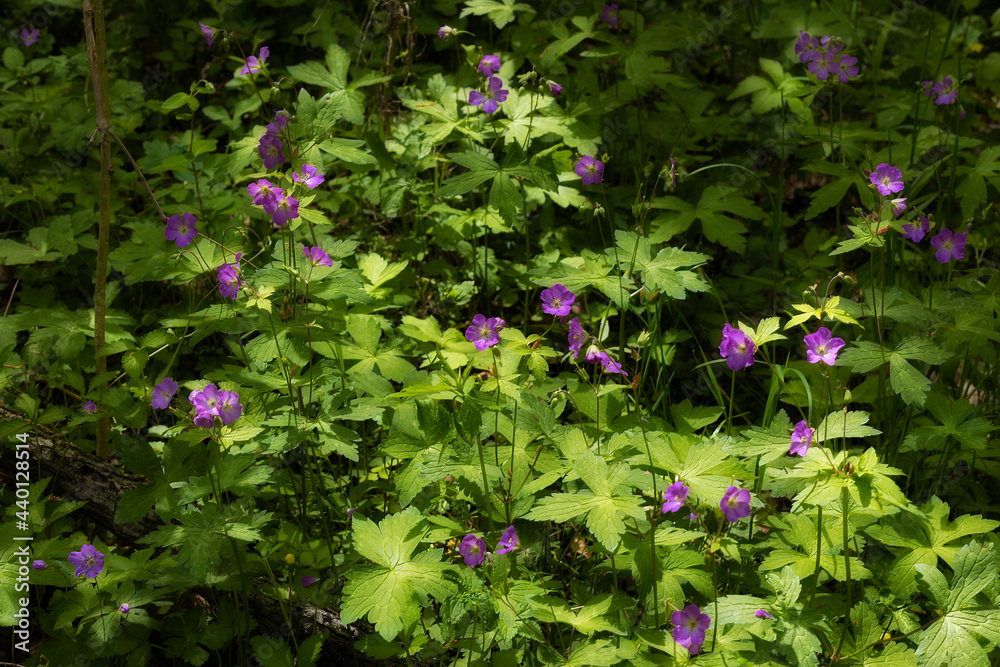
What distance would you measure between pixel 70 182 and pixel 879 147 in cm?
394

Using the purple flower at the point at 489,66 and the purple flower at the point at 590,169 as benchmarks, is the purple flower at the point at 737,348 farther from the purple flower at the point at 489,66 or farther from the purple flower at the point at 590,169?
the purple flower at the point at 489,66

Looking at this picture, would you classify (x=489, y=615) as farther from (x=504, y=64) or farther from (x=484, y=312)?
(x=504, y=64)

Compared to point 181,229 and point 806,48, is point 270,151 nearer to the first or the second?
point 181,229

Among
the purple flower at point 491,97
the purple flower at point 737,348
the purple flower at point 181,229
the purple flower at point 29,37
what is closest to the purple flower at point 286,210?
the purple flower at point 181,229

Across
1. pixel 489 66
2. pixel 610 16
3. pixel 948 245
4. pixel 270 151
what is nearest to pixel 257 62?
pixel 270 151

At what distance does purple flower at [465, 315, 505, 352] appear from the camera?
1970mm

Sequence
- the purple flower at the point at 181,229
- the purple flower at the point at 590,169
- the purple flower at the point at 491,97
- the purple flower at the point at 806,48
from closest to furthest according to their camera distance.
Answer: the purple flower at the point at 181,229
the purple flower at the point at 590,169
the purple flower at the point at 491,97
the purple flower at the point at 806,48

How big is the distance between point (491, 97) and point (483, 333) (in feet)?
3.67

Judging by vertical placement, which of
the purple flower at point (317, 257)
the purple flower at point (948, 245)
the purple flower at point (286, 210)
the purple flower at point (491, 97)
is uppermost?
the purple flower at point (491, 97)

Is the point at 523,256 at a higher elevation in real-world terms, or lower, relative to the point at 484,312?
higher

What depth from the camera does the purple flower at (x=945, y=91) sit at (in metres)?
2.86

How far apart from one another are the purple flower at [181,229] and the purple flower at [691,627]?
185cm

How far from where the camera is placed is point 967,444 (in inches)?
85.1

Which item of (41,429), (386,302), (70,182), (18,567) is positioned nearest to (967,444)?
(386,302)
